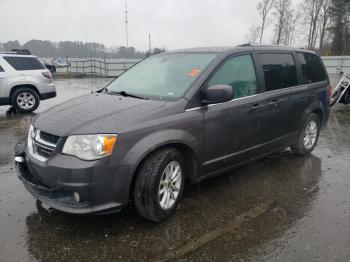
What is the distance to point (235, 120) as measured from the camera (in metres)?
3.96

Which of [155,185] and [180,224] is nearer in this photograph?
[155,185]

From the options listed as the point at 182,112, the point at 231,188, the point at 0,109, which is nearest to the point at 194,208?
the point at 231,188

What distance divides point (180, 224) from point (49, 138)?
5.07 ft

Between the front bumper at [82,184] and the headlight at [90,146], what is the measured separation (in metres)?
0.06

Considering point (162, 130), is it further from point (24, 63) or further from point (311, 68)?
point (24, 63)

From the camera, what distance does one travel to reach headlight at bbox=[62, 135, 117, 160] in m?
2.90

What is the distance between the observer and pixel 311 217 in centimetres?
358

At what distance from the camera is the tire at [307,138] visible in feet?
17.8

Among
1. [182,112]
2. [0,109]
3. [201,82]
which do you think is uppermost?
[201,82]

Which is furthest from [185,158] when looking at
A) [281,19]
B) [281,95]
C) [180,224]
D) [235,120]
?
[281,19]

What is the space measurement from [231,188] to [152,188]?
1.51 metres

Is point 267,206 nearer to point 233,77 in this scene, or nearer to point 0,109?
point 233,77

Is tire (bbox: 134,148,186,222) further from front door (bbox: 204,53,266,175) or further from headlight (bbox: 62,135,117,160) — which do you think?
front door (bbox: 204,53,266,175)

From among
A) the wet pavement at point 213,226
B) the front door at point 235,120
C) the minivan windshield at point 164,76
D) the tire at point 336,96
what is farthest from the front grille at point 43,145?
the tire at point 336,96
